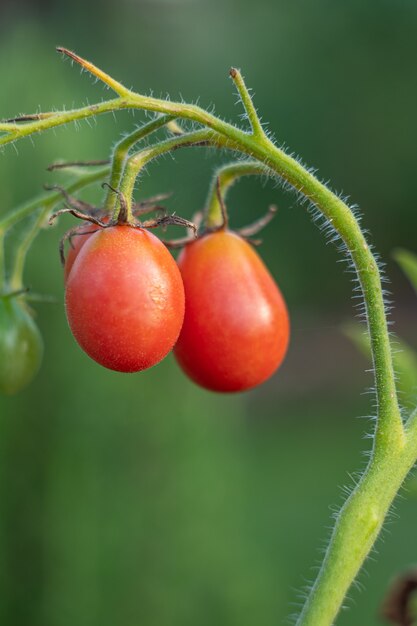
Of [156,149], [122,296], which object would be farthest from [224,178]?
[122,296]

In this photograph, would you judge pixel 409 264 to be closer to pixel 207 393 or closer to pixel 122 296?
pixel 122 296

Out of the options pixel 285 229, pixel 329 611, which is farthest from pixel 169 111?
pixel 285 229

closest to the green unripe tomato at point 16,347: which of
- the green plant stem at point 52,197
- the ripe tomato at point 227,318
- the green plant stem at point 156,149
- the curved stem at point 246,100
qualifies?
the green plant stem at point 52,197

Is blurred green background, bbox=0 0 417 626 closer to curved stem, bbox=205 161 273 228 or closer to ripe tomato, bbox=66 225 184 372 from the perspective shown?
curved stem, bbox=205 161 273 228

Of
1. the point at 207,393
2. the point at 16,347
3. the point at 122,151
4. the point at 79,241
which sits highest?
the point at 122,151

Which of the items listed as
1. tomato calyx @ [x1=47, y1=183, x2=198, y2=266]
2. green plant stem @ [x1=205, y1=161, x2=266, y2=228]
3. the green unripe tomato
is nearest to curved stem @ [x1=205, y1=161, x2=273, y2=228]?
green plant stem @ [x1=205, y1=161, x2=266, y2=228]

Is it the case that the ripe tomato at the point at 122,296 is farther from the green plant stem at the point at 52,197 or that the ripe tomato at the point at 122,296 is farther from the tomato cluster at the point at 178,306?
the green plant stem at the point at 52,197

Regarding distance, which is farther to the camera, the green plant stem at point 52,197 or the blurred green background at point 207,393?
the blurred green background at point 207,393
